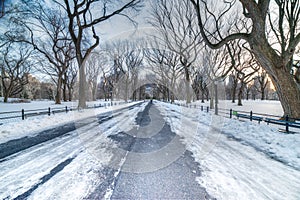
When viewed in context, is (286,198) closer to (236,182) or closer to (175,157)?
(236,182)

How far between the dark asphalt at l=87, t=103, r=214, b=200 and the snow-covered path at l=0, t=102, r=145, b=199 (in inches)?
13.5

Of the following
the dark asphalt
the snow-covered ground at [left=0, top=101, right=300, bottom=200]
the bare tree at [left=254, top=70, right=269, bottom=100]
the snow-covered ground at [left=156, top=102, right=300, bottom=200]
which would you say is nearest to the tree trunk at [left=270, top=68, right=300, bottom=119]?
the snow-covered ground at [left=156, top=102, right=300, bottom=200]

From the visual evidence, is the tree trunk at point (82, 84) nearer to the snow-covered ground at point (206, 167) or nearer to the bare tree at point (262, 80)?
the snow-covered ground at point (206, 167)

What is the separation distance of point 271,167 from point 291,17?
1147cm

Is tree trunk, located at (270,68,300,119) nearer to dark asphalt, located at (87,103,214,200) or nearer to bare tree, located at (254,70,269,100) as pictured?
dark asphalt, located at (87,103,214,200)

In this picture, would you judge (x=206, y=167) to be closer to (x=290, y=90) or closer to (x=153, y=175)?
(x=153, y=175)

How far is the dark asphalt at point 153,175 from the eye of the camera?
8.87 ft

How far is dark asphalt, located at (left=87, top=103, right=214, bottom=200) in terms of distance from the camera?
8.87 feet

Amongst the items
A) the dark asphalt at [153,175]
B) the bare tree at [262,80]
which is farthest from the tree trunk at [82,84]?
the bare tree at [262,80]

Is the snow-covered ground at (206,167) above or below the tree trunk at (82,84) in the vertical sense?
below

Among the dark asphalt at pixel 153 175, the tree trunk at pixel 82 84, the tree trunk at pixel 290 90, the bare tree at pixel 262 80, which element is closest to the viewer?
the dark asphalt at pixel 153 175

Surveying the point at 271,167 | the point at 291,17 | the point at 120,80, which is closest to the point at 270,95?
the point at 120,80

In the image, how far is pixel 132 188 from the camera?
113 inches

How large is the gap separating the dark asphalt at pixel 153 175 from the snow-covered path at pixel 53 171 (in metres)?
0.34
